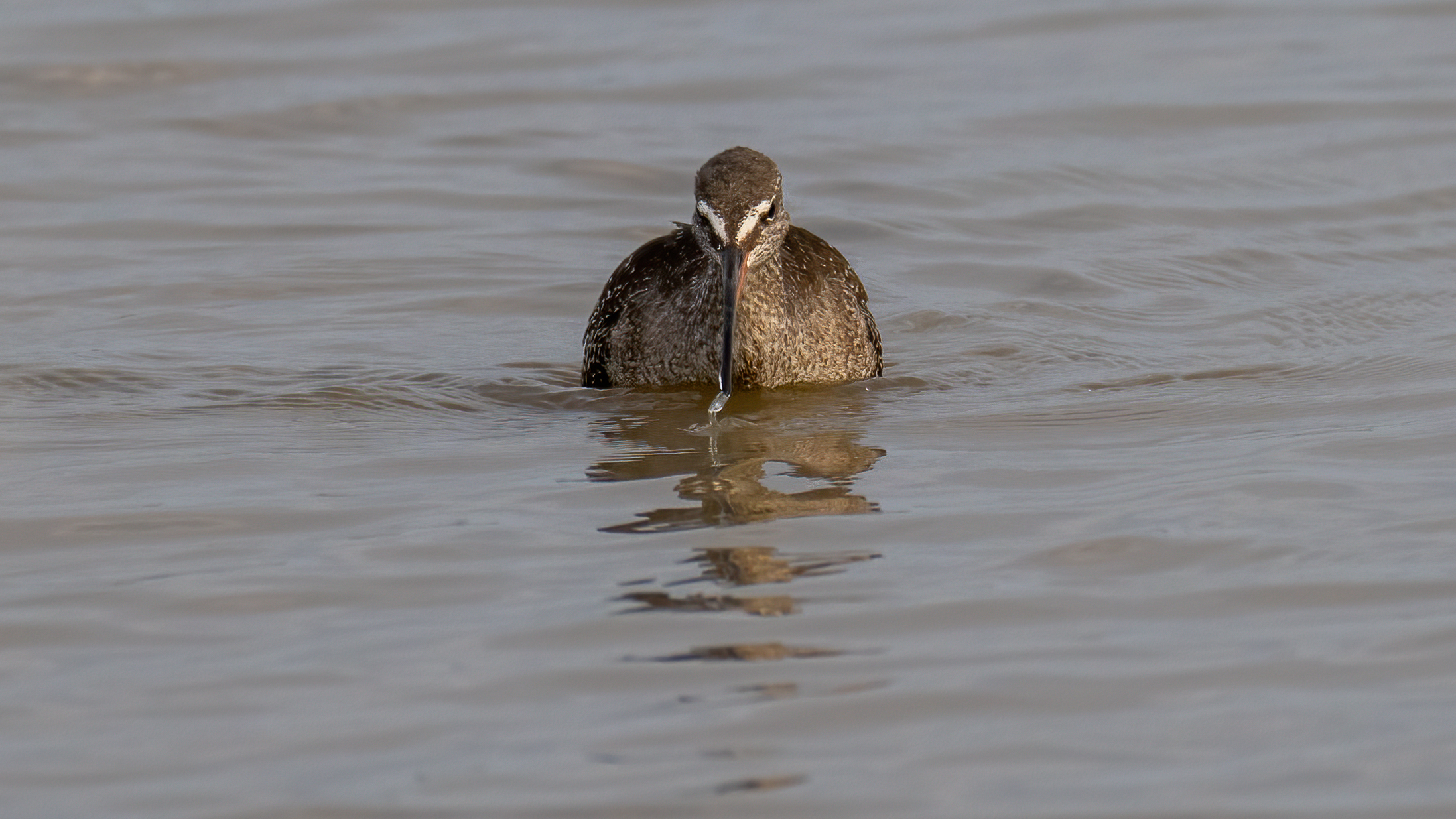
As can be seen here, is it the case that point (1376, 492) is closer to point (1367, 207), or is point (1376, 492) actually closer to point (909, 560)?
point (909, 560)

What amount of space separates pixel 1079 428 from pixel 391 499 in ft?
9.68

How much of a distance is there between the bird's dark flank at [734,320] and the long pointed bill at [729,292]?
0.06m

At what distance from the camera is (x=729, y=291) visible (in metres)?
9.27

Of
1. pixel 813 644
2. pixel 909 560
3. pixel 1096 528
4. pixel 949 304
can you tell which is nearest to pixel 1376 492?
pixel 1096 528

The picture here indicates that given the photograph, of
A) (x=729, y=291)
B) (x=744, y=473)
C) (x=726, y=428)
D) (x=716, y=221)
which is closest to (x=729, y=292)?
(x=729, y=291)

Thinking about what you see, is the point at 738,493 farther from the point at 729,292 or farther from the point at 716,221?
the point at 716,221

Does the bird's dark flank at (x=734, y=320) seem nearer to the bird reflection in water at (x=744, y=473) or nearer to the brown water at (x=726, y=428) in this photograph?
the brown water at (x=726, y=428)

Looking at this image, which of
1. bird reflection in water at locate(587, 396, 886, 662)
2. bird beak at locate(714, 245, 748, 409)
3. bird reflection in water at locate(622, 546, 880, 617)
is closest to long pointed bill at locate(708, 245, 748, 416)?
bird beak at locate(714, 245, 748, 409)

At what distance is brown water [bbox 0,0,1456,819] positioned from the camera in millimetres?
5840

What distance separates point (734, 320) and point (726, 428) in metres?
0.50

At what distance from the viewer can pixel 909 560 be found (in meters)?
7.33

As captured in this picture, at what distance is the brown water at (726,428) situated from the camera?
584 cm

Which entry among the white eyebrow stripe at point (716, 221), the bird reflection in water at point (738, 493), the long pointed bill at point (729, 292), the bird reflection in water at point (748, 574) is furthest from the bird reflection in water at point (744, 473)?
the white eyebrow stripe at point (716, 221)

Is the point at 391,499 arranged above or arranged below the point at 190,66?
below
